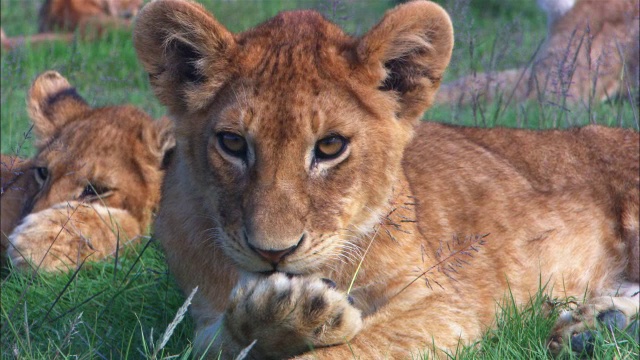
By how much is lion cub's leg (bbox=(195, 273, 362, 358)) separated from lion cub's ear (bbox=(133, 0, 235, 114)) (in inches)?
26.4

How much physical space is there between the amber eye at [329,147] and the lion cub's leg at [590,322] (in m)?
0.91

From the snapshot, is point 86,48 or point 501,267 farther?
point 86,48

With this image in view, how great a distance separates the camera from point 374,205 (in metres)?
2.99

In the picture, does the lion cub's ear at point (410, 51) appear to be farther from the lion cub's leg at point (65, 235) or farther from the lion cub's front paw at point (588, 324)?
the lion cub's leg at point (65, 235)

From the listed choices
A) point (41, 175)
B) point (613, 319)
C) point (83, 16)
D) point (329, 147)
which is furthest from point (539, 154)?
point (83, 16)

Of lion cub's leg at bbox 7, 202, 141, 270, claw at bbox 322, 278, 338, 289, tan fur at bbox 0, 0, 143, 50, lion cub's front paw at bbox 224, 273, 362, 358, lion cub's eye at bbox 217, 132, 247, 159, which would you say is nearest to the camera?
lion cub's front paw at bbox 224, 273, 362, 358

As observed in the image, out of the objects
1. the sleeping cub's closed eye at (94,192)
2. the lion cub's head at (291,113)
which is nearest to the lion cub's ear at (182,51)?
the lion cub's head at (291,113)

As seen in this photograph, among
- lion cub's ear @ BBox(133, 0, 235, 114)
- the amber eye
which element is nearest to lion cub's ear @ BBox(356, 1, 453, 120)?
the amber eye

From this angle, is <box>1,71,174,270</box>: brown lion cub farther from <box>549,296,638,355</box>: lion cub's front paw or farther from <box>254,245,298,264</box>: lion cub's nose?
<box>549,296,638,355</box>: lion cub's front paw

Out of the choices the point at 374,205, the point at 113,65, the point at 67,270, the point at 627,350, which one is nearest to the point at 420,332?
the point at 374,205

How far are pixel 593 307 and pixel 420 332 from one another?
0.66m

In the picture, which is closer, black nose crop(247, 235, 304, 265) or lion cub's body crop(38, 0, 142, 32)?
black nose crop(247, 235, 304, 265)

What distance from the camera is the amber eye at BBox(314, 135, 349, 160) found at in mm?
2760

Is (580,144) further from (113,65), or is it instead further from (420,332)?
(113,65)
